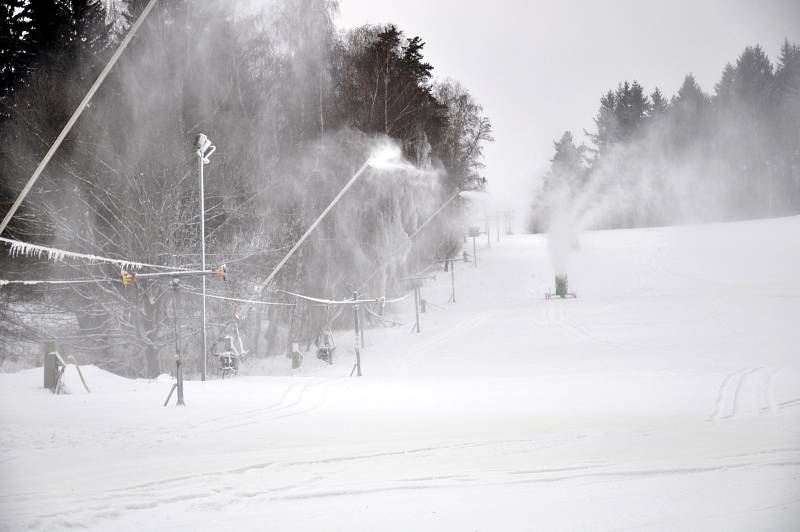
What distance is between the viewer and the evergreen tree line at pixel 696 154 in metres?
64.1

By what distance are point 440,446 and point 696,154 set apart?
68291 millimetres

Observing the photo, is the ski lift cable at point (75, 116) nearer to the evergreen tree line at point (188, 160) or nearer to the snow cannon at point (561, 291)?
the evergreen tree line at point (188, 160)

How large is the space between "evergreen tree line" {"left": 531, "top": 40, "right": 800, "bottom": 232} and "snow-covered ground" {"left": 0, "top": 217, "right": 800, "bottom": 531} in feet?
167

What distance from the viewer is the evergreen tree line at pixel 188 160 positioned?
19406mm

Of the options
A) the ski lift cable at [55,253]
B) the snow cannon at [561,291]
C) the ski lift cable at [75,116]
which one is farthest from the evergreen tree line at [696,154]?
the ski lift cable at [75,116]

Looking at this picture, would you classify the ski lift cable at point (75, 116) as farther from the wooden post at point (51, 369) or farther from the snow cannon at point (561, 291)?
the snow cannon at point (561, 291)

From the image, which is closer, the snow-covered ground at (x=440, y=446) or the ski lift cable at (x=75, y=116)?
the snow-covered ground at (x=440, y=446)

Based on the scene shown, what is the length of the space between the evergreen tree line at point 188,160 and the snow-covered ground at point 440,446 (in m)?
6.14

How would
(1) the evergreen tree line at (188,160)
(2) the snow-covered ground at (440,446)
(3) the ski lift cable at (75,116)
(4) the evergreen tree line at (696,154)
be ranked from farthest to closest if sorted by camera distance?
(4) the evergreen tree line at (696,154) → (1) the evergreen tree line at (188,160) → (3) the ski lift cable at (75,116) → (2) the snow-covered ground at (440,446)

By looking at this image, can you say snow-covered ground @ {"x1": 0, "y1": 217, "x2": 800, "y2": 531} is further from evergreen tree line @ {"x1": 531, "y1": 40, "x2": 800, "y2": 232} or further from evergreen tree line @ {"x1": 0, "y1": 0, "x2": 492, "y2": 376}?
evergreen tree line @ {"x1": 531, "y1": 40, "x2": 800, "y2": 232}

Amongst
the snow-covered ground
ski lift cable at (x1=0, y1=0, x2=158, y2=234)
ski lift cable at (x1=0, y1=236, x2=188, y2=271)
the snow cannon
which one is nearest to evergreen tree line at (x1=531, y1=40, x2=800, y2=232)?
the snow cannon

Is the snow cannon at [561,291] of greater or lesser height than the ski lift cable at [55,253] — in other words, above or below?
below

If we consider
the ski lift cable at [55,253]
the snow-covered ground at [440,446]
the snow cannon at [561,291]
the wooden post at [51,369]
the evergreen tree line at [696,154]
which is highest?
the evergreen tree line at [696,154]

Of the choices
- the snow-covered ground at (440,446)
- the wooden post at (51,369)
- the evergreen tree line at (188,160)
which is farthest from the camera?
the evergreen tree line at (188,160)
